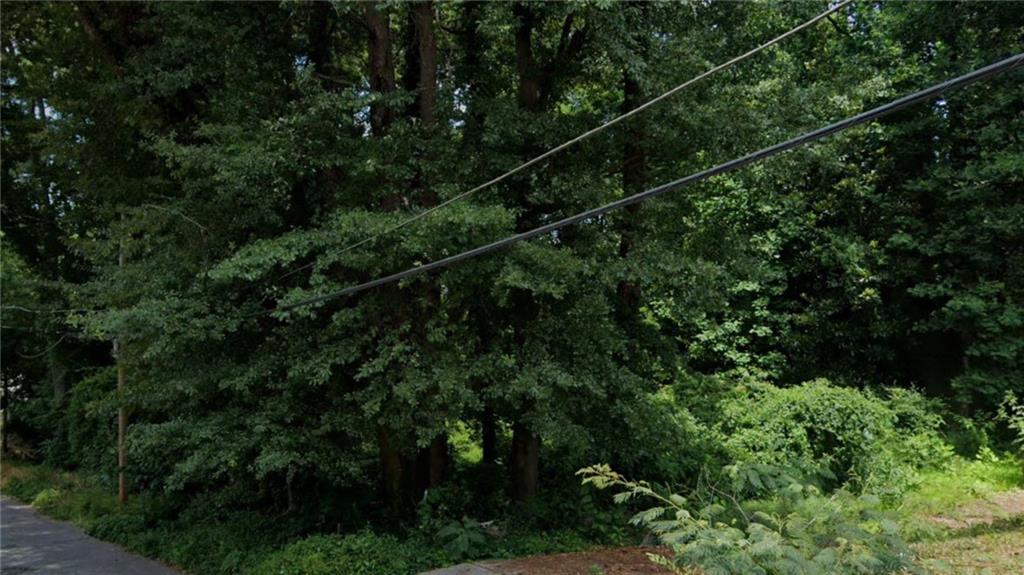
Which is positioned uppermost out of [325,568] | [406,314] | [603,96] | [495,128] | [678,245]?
[603,96]

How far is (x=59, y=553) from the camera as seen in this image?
11.0m

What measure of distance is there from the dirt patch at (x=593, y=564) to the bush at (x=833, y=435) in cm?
386

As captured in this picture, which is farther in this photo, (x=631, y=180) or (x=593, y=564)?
(x=631, y=180)

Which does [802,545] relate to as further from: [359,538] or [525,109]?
[525,109]

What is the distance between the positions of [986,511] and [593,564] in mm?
5751

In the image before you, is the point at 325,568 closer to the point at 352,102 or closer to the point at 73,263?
the point at 352,102

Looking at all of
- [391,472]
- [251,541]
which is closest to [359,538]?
[391,472]

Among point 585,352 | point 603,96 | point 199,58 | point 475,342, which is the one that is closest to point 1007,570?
point 585,352

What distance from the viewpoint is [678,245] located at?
9805 mm

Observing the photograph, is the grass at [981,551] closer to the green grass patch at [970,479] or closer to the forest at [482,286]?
the forest at [482,286]

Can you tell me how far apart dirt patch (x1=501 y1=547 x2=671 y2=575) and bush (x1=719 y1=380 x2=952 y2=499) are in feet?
12.7

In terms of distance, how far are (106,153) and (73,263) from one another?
9136mm

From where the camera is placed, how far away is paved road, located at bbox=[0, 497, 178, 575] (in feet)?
32.7

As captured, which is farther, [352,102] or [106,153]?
[106,153]
